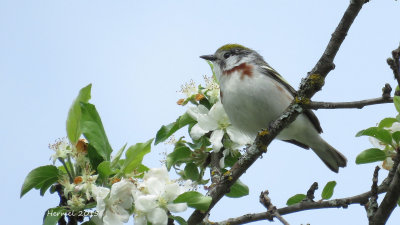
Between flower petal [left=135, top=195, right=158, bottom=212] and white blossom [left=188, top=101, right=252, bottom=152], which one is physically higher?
white blossom [left=188, top=101, right=252, bottom=152]

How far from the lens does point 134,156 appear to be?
10.3 ft


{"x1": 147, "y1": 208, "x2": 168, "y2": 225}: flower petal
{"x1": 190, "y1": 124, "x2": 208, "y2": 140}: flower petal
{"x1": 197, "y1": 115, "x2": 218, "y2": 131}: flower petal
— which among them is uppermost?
{"x1": 197, "y1": 115, "x2": 218, "y2": 131}: flower petal

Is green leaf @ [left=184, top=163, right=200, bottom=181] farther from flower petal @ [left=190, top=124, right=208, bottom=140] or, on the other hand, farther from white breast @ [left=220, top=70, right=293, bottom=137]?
white breast @ [left=220, top=70, right=293, bottom=137]

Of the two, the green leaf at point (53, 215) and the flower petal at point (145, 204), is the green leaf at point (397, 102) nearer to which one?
the flower petal at point (145, 204)

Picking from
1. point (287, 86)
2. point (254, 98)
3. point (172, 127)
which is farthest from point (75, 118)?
point (287, 86)

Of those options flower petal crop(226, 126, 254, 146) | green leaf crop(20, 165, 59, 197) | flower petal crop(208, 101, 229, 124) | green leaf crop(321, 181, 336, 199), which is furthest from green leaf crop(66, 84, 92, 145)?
green leaf crop(321, 181, 336, 199)

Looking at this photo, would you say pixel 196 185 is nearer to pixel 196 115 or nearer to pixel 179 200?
pixel 196 115

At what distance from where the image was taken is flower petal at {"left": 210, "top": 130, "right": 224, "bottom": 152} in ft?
12.3

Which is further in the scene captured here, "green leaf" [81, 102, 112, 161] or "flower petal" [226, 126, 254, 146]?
"flower petal" [226, 126, 254, 146]

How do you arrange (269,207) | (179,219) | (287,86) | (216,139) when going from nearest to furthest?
(179,219), (269,207), (216,139), (287,86)

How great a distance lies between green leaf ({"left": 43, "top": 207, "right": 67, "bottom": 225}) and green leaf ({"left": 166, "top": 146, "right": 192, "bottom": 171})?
3.29 ft

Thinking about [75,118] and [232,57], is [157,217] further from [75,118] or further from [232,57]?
[232,57]

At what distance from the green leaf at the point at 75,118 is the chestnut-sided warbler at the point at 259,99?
1872mm

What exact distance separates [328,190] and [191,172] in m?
1.11
